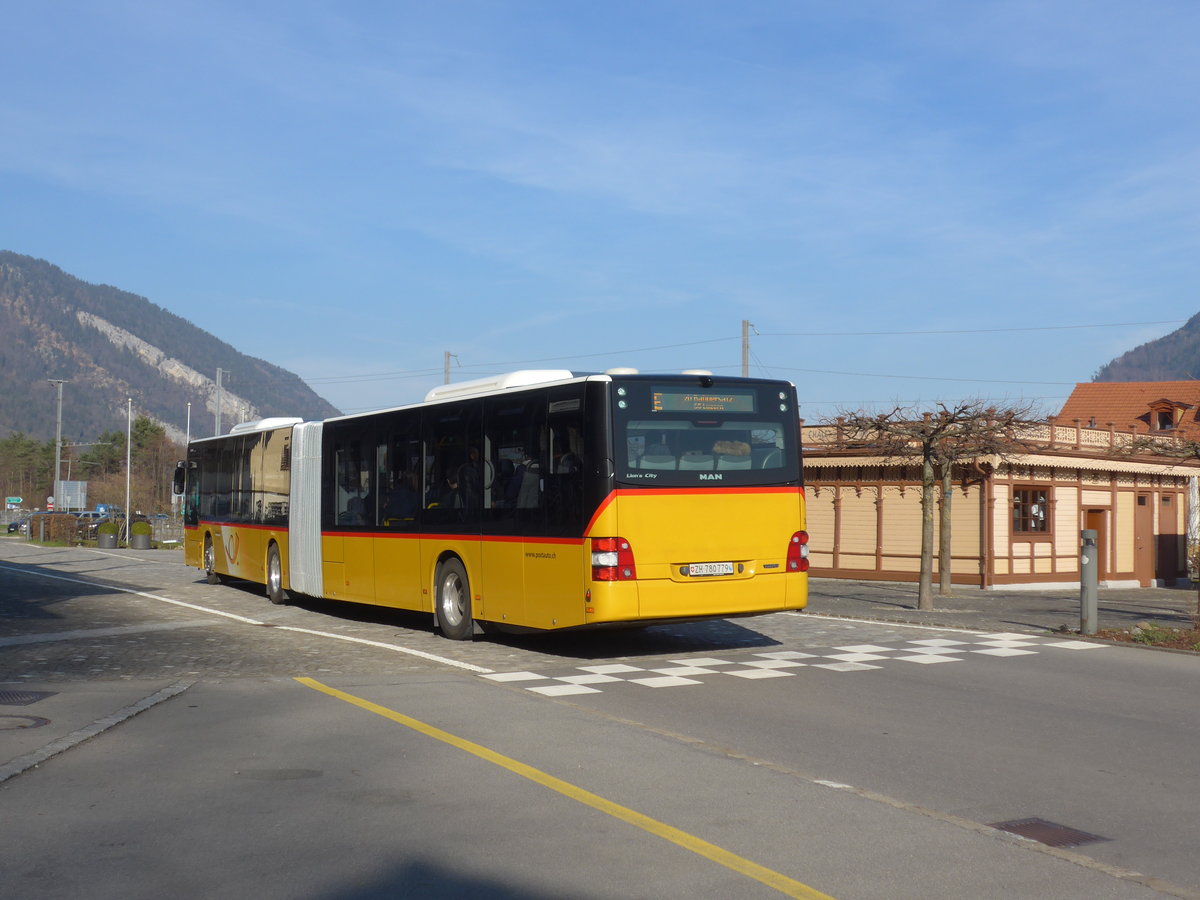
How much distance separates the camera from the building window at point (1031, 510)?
33219mm

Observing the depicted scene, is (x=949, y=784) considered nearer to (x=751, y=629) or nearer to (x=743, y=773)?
(x=743, y=773)

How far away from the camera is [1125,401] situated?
222 feet

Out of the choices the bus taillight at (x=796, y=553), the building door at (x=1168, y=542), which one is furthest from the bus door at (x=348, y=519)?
the building door at (x=1168, y=542)

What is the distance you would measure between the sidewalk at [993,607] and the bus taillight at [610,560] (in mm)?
6776

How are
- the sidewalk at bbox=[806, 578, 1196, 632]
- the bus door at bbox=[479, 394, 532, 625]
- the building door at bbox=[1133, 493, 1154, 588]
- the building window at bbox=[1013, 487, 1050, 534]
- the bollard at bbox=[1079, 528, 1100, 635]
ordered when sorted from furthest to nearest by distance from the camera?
the building door at bbox=[1133, 493, 1154, 588], the building window at bbox=[1013, 487, 1050, 534], the sidewalk at bbox=[806, 578, 1196, 632], the bollard at bbox=[1079, 528, 1100, 635], the bus door at bbox=[479, 394, 532, 625]

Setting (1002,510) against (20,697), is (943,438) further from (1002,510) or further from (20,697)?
(20,697)

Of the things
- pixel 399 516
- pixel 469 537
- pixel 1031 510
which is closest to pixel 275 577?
pixel 399 516

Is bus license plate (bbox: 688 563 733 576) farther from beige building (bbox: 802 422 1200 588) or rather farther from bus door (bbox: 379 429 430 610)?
beige building (bbox: 802 422 1200 588)

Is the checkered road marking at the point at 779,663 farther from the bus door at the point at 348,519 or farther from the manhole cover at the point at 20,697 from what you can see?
the bus door at the point at 348,519

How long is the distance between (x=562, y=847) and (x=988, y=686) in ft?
22.6

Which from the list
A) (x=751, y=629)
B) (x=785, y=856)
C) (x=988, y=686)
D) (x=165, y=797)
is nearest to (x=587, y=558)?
(x=988, y=686)

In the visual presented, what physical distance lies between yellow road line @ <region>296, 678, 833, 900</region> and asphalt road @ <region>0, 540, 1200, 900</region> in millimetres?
22

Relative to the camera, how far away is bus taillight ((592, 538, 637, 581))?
1310cm

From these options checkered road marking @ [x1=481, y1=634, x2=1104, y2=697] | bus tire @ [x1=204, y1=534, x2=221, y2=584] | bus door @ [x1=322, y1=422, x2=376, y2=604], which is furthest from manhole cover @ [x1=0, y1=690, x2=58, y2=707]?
bus tire @ [x1=204, y1=534, x2=221, y2=584]
